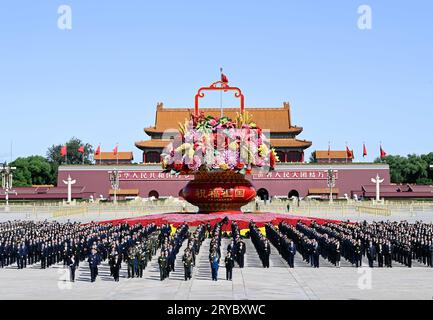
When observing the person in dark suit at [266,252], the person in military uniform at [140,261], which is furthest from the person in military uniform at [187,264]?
the person in dark suit at [266,252]

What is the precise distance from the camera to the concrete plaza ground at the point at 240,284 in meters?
15.9

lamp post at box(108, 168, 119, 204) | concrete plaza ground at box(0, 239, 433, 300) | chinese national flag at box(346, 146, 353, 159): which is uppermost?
chinese national flag at box(346, 146, 353, 159)

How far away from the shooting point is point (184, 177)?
78.5 metres

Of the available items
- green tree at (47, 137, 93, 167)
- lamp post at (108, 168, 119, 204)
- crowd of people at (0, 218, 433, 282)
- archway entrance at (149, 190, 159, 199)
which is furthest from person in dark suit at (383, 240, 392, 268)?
green tree at (47, 137, 93, 167)

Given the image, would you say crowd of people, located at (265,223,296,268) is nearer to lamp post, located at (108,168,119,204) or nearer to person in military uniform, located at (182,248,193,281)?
person in military uniform, located at (182,248,193,281)

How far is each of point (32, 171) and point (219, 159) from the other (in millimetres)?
67781

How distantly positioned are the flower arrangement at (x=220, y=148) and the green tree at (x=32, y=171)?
61108mm

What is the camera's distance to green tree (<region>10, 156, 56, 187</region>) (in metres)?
94.0

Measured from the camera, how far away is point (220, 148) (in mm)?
35250

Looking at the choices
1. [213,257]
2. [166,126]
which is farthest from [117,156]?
[213,257]

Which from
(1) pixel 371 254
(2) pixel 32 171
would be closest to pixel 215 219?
(1) pixel 371 254

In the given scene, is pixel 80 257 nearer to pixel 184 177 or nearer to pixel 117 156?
pixel 184 177

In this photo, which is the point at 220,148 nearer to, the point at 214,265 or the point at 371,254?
A: the point at 371,254

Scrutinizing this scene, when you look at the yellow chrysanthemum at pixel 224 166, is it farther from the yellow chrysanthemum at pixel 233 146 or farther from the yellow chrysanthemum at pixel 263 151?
the yellow chrysanthemum at pixel 263 151
